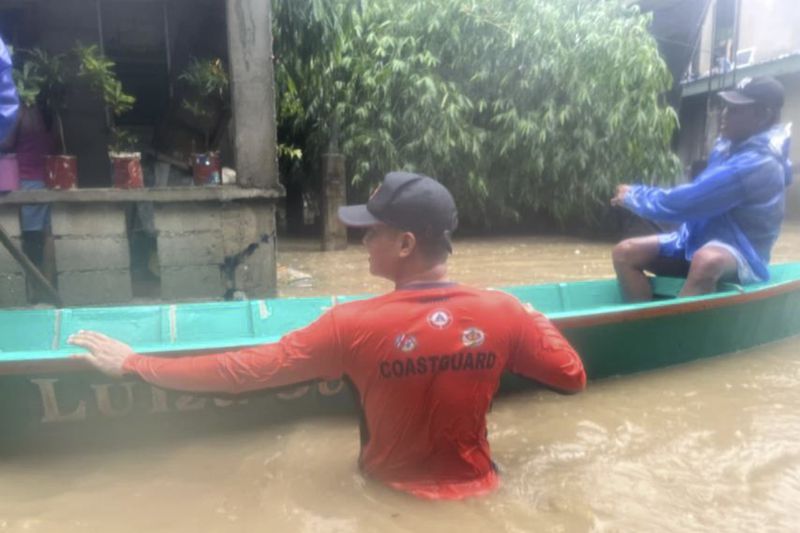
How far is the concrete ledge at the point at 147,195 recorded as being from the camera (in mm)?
5375

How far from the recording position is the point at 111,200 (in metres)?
5.55

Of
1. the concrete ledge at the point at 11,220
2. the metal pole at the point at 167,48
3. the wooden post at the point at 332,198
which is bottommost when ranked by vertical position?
the wooden post at the point at 332,198

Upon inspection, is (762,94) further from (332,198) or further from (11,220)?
(332,198)

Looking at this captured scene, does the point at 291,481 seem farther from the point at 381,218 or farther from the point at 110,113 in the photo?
the point at 110,113

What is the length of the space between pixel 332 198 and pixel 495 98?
123 inches

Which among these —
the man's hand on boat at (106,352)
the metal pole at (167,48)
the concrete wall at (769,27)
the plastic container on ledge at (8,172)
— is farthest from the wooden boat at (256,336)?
the concrete wall at (769,27)

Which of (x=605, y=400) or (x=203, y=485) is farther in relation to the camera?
(x=605, y=400)

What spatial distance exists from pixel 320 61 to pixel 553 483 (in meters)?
6.65

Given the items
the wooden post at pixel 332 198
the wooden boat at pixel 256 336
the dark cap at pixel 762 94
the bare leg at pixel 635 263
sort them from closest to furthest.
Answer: the wooden boat at pixel 256 336 < the dark cap at pixel 762 94 < the bare leg at pixel 635 263 < the wooden post at pixel 332 198

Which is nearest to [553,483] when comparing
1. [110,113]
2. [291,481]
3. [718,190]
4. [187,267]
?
[291,481]

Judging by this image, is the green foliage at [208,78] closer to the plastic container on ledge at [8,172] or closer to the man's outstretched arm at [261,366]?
the plastic container on ledge at [8,172]

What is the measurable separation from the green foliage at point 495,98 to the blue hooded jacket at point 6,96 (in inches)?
241

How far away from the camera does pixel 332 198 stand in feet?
31.6

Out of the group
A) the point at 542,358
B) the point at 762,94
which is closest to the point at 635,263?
the point at 762,94
